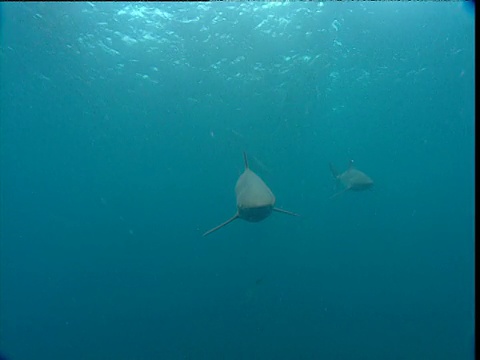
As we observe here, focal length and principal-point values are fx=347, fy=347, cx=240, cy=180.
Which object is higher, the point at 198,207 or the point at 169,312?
the point at 198,207

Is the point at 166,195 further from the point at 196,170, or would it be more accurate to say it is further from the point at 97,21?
the point at 97,21

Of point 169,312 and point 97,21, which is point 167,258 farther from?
point 97,21

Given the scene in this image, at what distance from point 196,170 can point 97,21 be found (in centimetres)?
2348

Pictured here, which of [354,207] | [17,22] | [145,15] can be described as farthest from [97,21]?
[354,207]

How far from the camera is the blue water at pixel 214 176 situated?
51.0ft

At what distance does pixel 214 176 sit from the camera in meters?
38.8

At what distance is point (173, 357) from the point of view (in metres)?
15.0

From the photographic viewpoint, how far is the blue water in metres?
15.5

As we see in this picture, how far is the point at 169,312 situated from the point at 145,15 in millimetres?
14134

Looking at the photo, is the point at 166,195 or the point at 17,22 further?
the point at 166,195

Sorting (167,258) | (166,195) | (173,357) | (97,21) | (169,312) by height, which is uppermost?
(97,21)

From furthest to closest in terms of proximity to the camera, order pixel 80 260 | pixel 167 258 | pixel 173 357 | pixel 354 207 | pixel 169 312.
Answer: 1. pixel 354 207
2. pixel 80 260
3. pixel 167 258
4. pixel 169 312
5. pixel 173 357

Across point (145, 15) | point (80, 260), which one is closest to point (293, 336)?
point (145, 15)

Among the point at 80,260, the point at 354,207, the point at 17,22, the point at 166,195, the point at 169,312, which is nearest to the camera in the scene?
the point at 17,22
